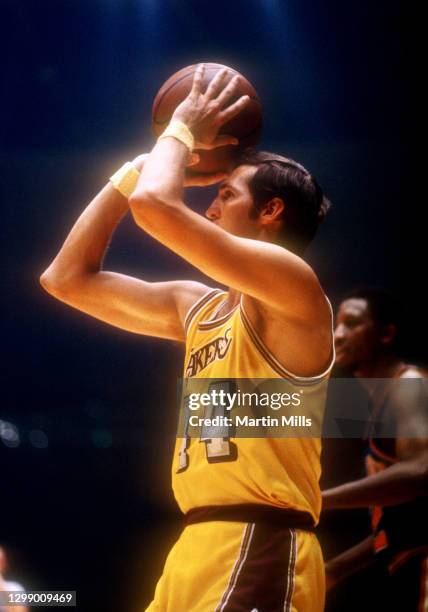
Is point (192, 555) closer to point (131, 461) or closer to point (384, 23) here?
point (131, 461)

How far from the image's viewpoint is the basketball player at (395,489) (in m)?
2.58

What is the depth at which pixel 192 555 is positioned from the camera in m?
1.61

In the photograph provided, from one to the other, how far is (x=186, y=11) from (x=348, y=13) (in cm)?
78

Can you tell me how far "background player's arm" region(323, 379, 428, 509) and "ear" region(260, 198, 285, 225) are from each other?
997mm

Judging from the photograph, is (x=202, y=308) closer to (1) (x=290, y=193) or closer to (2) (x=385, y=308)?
(1) (x=290, y=193)

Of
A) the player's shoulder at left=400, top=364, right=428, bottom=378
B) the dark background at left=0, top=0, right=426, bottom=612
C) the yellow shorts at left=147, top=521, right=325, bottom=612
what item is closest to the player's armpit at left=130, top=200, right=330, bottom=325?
the yellow shorts at left=147, top=521, right=325, bottom=612

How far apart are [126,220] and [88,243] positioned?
217cm

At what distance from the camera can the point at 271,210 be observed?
1.87m

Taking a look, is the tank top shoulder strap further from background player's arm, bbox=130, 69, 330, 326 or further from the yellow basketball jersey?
background player's arm, bbox=130, 69, 330, 326

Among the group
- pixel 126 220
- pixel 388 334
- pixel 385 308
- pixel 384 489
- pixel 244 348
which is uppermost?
pixel 126 220

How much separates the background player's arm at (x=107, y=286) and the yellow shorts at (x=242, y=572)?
605mm

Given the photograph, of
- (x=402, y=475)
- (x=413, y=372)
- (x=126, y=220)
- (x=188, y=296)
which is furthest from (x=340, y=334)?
(x=188, y=296)

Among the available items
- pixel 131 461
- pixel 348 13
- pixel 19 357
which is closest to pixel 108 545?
pixel 131 461

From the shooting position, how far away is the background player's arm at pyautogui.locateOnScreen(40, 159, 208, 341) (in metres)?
2.07
